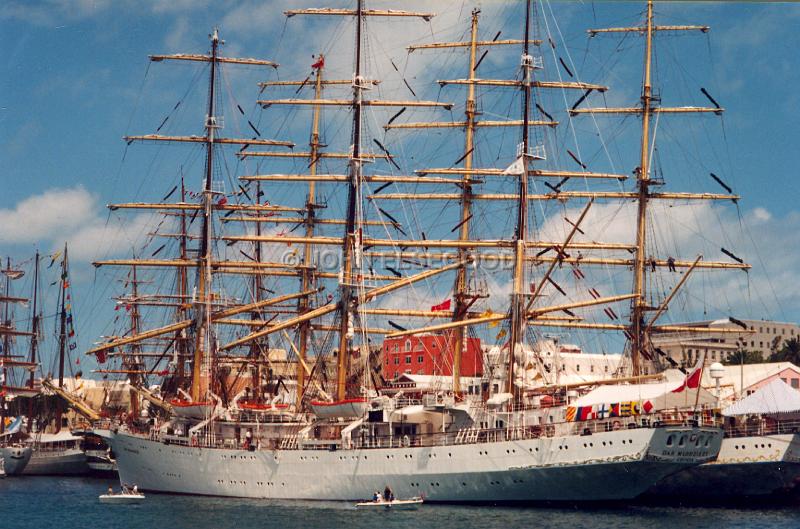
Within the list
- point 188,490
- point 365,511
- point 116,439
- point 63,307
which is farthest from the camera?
point 63,307

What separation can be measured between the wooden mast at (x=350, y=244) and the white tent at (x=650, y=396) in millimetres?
15185

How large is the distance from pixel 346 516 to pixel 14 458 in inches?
2078

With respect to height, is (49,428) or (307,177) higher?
(307,177)

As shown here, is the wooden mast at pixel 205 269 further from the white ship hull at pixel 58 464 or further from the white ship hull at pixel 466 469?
the white ship hull at pixel 58 464

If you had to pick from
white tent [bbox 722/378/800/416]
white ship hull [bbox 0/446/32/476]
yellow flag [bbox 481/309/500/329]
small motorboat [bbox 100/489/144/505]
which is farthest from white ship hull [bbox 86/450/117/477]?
white tent [bbox 722/378/800/416]

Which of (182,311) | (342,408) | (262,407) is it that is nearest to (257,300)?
(182,311)

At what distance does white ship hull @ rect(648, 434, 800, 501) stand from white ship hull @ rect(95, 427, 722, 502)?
448cm

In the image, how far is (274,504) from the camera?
61344 millimetres

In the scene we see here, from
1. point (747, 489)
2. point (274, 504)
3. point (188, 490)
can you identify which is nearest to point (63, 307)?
point (188, 490)

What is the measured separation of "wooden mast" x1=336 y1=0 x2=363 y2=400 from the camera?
218 feet

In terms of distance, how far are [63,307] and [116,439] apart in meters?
32.4

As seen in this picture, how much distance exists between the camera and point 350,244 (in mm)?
67125

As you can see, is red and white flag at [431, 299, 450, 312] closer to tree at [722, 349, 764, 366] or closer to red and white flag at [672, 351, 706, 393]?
red and white flag at [672, 351, 706, 393]

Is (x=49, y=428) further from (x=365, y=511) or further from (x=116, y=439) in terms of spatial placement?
(x=365, y=511)
